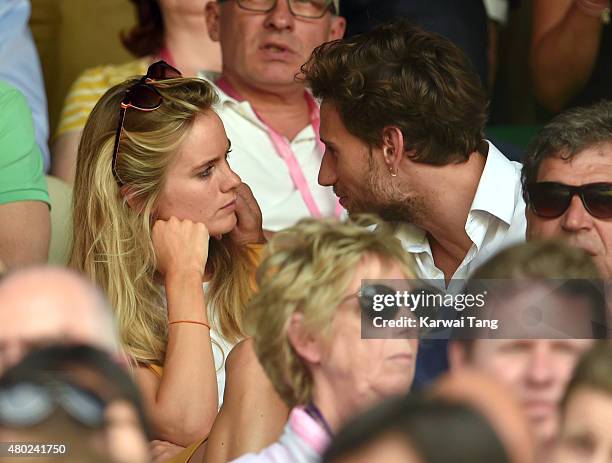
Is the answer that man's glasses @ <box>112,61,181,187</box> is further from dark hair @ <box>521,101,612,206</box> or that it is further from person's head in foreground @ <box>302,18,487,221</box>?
dark hair @ <box>521,101,612,206</box>

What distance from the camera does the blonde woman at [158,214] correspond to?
2.54 m

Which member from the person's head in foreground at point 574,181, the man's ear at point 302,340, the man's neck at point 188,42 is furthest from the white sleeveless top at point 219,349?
the man's neck at point 188,42

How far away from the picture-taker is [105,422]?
134cm

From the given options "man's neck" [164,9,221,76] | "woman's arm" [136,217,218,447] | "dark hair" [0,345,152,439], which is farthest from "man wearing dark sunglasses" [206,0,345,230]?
"dark hair" [0,345,152,439]

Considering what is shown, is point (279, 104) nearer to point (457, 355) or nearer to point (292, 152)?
point (292, 152)

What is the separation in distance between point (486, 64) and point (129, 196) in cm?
129

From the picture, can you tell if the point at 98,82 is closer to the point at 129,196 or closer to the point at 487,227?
the point at 129,196

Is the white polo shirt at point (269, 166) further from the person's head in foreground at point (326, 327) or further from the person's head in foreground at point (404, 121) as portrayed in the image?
the person's head in foreground at point (326, 327)

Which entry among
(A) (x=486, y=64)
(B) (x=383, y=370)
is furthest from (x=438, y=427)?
(A) (x=486, y=64)

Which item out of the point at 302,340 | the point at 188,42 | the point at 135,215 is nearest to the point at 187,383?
the point at 135,215

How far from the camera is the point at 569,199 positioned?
220cm

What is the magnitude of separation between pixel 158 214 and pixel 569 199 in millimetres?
870

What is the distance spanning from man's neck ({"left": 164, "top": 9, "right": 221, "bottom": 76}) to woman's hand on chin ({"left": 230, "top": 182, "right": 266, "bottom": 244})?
860 millimetres

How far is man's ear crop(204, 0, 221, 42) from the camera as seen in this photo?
3449mm
